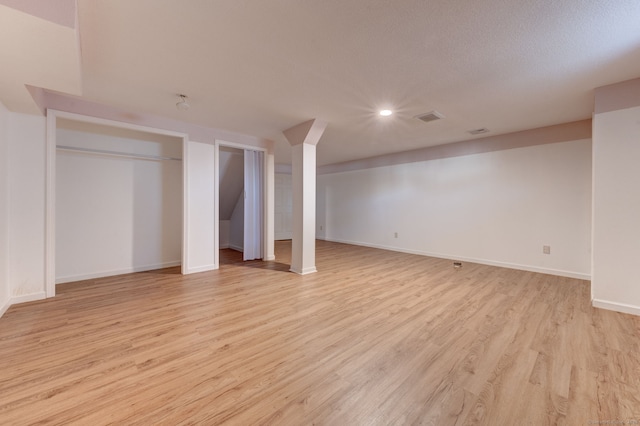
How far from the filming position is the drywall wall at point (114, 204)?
3324 mm

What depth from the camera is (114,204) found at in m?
3.67

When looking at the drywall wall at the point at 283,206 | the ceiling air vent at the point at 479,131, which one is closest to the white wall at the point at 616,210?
the ceiling air vent at the point at 479,131

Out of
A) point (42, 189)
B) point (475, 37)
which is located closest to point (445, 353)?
point (475, 37)

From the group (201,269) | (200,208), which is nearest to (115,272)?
(201,269)

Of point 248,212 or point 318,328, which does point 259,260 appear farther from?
point 318,328

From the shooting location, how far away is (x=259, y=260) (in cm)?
476

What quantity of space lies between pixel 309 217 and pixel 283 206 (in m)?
3.85

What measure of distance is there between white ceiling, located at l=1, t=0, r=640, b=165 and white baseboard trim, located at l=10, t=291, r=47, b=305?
2271 mm

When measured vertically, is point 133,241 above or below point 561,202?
below

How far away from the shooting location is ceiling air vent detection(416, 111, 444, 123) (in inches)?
131

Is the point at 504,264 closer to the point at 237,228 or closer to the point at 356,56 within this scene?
the point at 356,56

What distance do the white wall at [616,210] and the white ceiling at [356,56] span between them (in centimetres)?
48

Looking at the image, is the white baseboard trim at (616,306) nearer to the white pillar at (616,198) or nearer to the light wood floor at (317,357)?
the white pillar at (616,198)

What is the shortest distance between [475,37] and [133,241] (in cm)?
486
